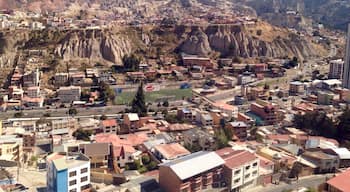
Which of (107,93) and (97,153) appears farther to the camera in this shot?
(107,93)

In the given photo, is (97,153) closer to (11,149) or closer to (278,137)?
(11,149)

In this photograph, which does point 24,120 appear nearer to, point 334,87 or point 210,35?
point 334,87

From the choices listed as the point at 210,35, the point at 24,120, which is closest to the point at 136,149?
the point at 24,120

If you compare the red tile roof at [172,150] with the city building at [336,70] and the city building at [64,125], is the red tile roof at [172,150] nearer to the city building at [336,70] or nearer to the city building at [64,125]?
the city building at [64,125]

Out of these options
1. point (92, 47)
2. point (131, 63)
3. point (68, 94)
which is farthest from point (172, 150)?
point (92, 47)

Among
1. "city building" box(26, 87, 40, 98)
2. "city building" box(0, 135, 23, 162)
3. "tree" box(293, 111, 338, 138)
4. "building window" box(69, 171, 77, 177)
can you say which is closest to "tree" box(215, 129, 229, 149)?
"tree" box(293, 111, 338, 138)

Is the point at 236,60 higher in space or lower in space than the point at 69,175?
higher
